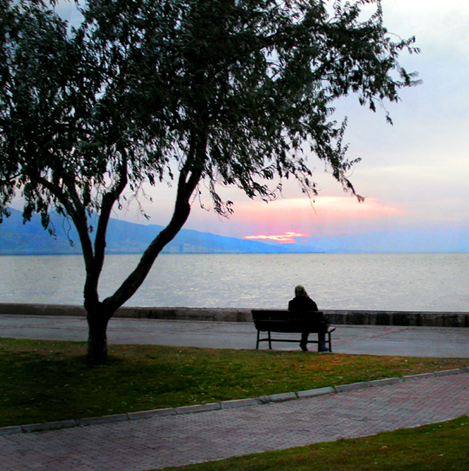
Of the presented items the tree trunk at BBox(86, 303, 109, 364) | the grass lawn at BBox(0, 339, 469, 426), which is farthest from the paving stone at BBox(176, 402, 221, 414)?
the tree trunk at BBox(86, 303, 109, 364)

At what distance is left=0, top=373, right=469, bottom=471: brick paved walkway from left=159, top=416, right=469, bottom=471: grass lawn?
396 millimetres

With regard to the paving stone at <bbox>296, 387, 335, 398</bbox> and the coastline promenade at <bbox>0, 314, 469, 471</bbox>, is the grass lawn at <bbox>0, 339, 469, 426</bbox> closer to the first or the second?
the paving stone at <bbox>296, 387, 335, 398</bbox>

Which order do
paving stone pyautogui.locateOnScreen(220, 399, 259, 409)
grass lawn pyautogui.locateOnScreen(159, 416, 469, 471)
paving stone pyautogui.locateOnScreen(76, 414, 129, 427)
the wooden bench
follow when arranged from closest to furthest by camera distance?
grass lawn pyautogui.locateOnScreen(159, 416, 469, 471)
paving stone pyautogui.locateOnScreen(76, 414, 129, 427)
paving stone pyautogui.locateOnScreen(220, 399, 259, 409)
the wooden bench

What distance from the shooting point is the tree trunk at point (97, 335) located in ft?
37.2

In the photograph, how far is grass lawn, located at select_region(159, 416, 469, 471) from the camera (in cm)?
536

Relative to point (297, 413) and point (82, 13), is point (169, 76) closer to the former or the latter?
point (82, 13)

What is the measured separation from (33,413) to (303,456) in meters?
3.82

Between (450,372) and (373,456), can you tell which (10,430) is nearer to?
(373,456)

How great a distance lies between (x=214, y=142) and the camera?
9.91m

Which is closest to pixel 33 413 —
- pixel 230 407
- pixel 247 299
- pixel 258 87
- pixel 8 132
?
pixel 230 407

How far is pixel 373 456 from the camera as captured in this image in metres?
5.71

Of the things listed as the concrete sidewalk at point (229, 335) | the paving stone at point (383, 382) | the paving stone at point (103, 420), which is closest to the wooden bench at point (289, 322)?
the concrete sidewalk at point (229, 335)

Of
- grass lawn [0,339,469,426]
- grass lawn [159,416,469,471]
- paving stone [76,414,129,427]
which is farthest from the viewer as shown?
grass lawn [0,339,469,426]

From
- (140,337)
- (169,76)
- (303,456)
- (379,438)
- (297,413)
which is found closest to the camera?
(303,456)
